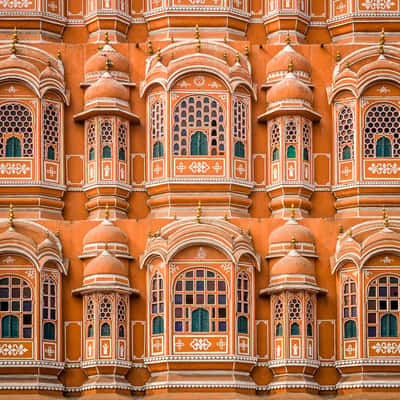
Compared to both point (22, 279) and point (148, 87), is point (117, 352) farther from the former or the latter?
point (148, 87)

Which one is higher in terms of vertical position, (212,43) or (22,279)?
(212,43)

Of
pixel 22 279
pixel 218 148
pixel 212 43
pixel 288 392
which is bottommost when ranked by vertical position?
pixel 288 392

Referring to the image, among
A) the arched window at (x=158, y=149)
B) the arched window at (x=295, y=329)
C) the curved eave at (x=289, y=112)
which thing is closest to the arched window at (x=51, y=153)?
the arched window at (x=158, y=149)

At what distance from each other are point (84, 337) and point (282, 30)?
963cm

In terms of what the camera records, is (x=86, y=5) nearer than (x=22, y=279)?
No

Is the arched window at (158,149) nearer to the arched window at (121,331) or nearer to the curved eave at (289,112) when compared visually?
the curved eave at (289,112)

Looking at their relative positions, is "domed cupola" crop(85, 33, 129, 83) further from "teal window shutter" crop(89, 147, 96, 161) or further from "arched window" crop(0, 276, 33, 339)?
"arched window" crop(0, 276, 33, 339)

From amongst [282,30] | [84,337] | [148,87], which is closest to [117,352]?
[84,337]

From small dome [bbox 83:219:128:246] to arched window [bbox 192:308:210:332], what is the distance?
2.57 meters

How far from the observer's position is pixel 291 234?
139ft

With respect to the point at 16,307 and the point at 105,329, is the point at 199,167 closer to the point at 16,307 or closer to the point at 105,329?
the point at 105,329

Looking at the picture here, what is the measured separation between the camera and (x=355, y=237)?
42.3m

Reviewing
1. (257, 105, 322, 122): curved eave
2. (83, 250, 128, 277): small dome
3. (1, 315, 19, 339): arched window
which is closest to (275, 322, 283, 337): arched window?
(83, 250, 128, 277): small dome

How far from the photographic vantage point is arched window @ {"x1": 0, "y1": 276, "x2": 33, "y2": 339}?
137 ft
